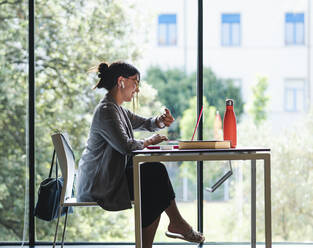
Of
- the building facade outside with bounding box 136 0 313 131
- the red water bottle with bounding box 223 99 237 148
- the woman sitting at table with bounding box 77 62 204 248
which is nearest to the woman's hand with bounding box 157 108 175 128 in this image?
the woman sitting at table with bounding box 77 62 204 248

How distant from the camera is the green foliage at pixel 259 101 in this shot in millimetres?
3168

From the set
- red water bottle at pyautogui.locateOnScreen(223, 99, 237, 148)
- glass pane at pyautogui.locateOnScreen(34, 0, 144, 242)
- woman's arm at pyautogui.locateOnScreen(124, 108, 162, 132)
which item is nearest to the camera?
red water bottle at pyautogui.locateOnScreen(223, 99, 237, 148)

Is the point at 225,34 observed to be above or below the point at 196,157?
above

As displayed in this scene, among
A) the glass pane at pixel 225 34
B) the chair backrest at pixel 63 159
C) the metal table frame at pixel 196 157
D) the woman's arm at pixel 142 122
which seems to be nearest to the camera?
the metal table frame at pixel 196 157

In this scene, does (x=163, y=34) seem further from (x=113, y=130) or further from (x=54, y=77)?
(x=113, y=130)

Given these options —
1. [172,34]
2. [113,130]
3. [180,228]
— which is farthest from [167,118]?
[172,34]

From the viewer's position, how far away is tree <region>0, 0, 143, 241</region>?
3.27 meters

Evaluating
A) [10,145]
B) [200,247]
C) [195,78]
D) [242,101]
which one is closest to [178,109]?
[195,78]

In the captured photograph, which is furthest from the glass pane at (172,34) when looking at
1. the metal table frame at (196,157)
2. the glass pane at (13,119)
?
the metal table frame at (196,157)

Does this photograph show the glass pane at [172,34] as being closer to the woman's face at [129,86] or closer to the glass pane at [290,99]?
the woman's face at [129,86]

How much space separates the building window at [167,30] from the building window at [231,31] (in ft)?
1.08

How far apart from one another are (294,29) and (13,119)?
2043 millimetres

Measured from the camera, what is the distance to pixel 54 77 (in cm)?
335

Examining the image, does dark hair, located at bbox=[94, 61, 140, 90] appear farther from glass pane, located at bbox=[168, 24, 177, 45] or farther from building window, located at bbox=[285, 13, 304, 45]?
building window, located at bbox=[285, 13, 304, 45]
